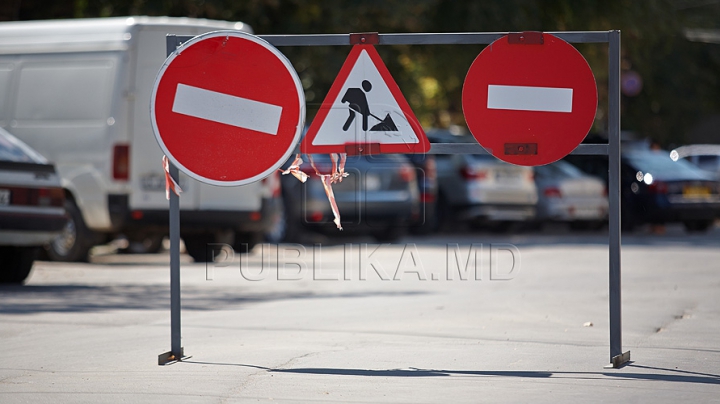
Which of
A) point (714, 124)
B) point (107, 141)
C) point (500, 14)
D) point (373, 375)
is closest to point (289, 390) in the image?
point (373, 375)

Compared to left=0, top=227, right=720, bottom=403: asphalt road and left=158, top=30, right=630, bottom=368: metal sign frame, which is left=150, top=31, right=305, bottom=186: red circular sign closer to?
left=158, top=30, right=630, bottom=368: metal sign frame

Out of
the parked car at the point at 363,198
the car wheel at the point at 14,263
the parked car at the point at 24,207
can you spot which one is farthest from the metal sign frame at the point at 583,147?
the parked car at the point at 363,198

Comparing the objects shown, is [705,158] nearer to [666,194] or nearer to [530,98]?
[666,194]

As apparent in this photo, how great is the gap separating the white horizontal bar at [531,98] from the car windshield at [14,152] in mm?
6163

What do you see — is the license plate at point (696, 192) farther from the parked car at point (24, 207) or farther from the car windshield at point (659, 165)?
the parked car at point (24, 207)

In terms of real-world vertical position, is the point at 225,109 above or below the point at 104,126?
below

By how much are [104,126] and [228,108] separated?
8.01 m

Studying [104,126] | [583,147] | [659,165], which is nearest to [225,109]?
[583,147]

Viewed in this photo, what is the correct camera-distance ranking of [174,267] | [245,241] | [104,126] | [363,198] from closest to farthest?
[174,267] → [104,126] → [245,241] → [363,198]

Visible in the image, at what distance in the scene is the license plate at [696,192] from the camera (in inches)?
827

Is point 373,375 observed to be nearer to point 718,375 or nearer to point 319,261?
point 718,375

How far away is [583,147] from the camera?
6.63 m

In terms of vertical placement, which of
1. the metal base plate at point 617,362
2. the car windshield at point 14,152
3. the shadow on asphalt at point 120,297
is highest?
the car windshield at point 14,152

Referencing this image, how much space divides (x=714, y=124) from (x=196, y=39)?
5039 centimetres
